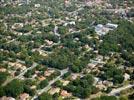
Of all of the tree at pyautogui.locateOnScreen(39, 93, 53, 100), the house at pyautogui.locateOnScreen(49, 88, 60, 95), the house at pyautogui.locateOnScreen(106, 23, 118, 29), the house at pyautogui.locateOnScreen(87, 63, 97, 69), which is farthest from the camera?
the house at pyautogui.locateOnScreen(106, 23, 118, 29)

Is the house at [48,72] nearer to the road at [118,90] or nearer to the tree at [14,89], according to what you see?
the tree at [14,89]

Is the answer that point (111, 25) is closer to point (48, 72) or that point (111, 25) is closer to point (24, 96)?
point (48, 72)

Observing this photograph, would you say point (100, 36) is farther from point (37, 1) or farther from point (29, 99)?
point (37, 1)

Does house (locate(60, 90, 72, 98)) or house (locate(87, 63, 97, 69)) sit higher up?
house (locate(60, 90, 72, 98))

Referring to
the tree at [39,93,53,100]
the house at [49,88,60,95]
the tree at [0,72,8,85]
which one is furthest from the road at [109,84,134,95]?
the tree at [0,72,8,85]

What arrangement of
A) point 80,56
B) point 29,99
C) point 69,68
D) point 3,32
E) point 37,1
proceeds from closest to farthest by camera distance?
point 29,99
point 69,68
point 80,56
point 3,32
point 37,1

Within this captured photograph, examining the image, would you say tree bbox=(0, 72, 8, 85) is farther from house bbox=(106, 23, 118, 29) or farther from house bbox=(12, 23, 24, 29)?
house bbox=(106, 23, 118, 29)

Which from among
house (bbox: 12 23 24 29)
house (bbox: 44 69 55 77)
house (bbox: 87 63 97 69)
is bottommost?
→ house (bbox: 12 23 24 29)

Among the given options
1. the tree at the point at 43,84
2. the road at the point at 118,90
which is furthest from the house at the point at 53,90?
the road at the point at 118,90

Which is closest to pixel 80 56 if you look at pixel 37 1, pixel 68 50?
pixel 68 50

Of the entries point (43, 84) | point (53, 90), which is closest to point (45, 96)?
point (53, 90)

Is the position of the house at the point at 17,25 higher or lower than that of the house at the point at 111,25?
lower
